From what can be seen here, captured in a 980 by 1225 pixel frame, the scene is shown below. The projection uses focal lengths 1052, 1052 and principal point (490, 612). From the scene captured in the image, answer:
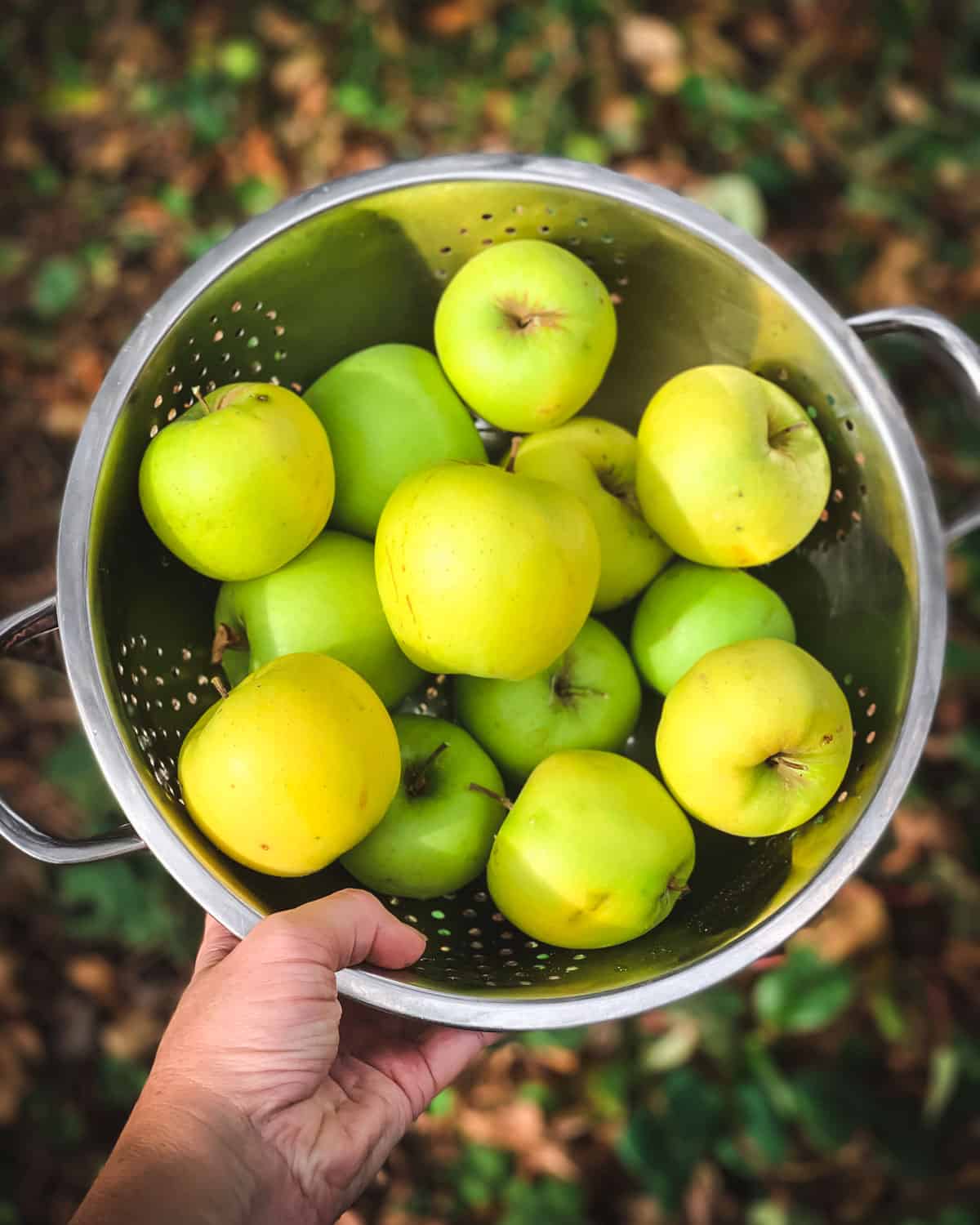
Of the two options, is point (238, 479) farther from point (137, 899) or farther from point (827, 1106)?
point (827, 1106)

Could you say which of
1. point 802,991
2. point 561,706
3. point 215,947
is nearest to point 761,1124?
point 802,991

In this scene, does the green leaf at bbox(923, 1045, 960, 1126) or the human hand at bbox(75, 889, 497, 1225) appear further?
the green leaf at bbox(923, 1045, 960, 1126)

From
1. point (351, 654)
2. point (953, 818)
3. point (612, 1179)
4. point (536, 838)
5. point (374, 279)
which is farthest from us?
point (953, 818)

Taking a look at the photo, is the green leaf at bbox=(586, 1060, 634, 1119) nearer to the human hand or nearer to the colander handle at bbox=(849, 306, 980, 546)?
the human hand

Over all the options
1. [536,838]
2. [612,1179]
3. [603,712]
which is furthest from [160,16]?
[612,1179]

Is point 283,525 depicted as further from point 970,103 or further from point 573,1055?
point 970,103

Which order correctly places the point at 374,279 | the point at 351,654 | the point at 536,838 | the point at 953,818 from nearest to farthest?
the point at 536,838
the point at 351,654
the point at 374,279
the point at 953,818

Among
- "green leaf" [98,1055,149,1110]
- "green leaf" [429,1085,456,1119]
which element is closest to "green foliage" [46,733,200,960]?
"green leaf" [98,1055,149,1110]
